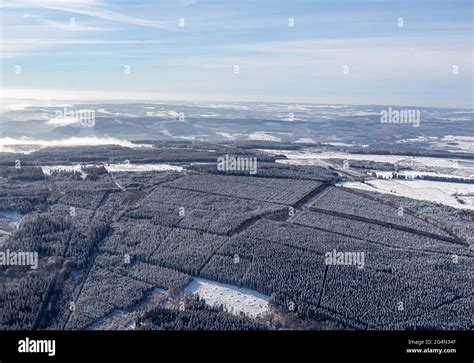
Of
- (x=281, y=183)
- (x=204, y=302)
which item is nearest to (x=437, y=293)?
(x=204, y=302)

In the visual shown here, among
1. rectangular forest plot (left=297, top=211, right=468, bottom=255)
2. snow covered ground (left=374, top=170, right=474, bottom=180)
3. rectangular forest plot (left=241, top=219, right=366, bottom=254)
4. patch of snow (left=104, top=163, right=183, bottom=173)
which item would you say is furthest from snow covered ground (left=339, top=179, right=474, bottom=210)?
patch of snow (left=104, top=163, right=183, bottom=173)

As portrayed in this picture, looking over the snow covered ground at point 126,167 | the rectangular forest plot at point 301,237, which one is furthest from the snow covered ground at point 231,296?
the snow covered ground at point 126,167

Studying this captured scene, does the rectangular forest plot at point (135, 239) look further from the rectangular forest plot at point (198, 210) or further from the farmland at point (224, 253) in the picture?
the rectangular forest plot at point (198, 210)

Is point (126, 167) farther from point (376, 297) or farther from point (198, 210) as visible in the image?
point (376, 297)

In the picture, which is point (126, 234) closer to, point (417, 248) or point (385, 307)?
point (385, 307)

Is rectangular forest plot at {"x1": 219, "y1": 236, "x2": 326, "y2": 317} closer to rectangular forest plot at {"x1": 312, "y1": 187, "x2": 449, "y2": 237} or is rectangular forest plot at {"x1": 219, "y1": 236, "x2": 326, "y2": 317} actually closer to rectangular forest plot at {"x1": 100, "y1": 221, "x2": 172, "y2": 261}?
rectangular forest plot at {"x1": 100, "y1": 221, "x2": 172, "y2": 261}
